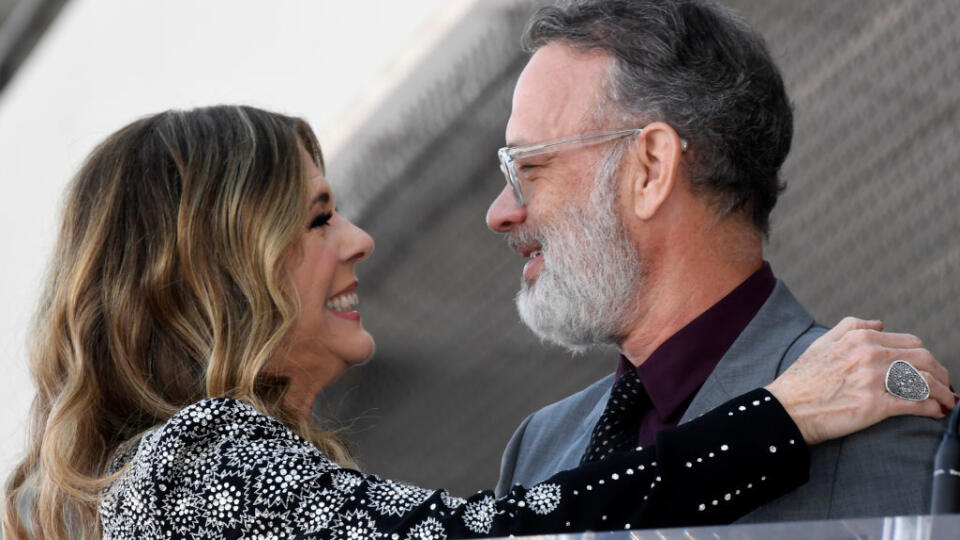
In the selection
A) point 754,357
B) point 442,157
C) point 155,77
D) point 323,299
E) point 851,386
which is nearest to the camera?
point 851,386

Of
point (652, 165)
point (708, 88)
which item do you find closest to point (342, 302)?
point (652, 165)

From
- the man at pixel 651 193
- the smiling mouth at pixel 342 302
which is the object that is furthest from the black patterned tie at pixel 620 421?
the smiling mouth at pixel 342 302

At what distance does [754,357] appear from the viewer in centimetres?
162

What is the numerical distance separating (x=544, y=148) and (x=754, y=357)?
419 mm

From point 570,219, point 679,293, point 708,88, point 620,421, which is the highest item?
point 708,88

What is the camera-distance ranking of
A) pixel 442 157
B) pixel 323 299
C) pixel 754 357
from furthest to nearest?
pixel 442 157 < pixel 323 299 < pixel 754 357

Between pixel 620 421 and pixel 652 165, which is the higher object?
pixel 652 165

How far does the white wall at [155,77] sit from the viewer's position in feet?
8.45

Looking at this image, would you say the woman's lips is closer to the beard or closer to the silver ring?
the beard

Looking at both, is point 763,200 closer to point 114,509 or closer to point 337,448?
point 337,448

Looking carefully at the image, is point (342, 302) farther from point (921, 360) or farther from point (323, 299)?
point (921, 360)

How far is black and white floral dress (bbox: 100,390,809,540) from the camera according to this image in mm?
1374

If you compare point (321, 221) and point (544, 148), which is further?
point (321, 221)

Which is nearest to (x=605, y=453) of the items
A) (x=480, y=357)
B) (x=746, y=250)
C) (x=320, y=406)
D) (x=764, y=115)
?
(x=746, y=250)
